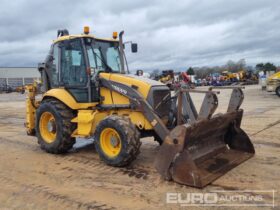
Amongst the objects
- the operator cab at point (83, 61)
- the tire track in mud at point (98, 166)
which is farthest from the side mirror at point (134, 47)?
the tire track in mud at point (98, 166)

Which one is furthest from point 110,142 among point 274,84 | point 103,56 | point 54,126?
point 274,84

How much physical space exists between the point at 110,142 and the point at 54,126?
70.4 inches

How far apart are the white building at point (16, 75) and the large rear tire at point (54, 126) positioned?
65.6 meters

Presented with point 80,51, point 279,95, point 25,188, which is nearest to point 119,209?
point 25,188

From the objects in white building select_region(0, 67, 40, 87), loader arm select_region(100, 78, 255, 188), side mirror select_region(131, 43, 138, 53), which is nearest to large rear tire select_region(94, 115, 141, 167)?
loader arm select_region(100, 78, 255, 188)

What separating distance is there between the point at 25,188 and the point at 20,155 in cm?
241

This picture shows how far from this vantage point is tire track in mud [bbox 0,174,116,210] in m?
4.50

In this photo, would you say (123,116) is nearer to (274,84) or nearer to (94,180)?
(94,180)

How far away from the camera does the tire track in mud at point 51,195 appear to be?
450 cm

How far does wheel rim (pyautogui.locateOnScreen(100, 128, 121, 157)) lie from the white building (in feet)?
221

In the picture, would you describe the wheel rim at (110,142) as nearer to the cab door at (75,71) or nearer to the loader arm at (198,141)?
the loader arm at (198,141)

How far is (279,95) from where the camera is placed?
72.0ft

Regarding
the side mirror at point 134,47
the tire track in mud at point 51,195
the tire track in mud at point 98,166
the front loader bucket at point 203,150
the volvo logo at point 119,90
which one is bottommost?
Answer: the tire track in mud at point 51,195

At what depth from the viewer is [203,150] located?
5.98 meters
